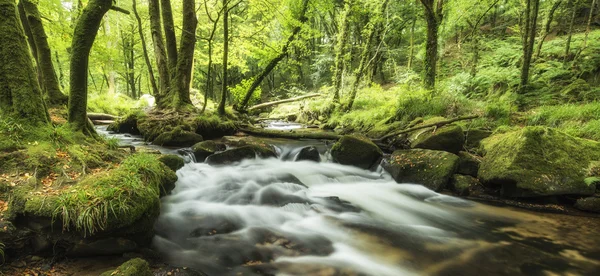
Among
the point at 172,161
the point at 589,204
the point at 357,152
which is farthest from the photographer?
the point at 357,152

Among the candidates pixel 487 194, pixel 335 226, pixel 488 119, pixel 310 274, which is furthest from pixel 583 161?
pixel 310 274

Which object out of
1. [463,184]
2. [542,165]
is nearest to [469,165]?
[463,184]

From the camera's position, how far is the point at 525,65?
897 cm

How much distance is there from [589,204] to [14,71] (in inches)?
363

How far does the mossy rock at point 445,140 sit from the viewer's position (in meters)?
6.95

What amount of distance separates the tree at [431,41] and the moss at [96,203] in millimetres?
9218

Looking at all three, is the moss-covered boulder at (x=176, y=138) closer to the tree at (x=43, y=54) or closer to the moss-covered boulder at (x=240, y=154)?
the moss-covered boulder at (x=240, y=154)

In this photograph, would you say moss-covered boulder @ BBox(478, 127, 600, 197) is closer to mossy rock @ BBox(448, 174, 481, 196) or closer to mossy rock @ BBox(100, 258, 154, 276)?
mossy rock @ BBox(448, 174, 481, 196)

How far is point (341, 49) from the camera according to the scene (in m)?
14.1

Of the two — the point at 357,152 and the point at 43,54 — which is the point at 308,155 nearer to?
the point at 357,152

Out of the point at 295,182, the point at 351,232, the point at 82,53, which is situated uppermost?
the point at 82,53

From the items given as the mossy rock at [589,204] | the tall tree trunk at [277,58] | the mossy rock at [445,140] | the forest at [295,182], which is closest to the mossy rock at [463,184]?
the forest at [295,182]

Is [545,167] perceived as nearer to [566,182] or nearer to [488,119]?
[566,182]

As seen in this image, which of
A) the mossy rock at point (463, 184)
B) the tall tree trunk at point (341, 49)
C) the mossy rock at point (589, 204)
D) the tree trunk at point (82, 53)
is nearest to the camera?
the tree trunk at point (82, 53)
